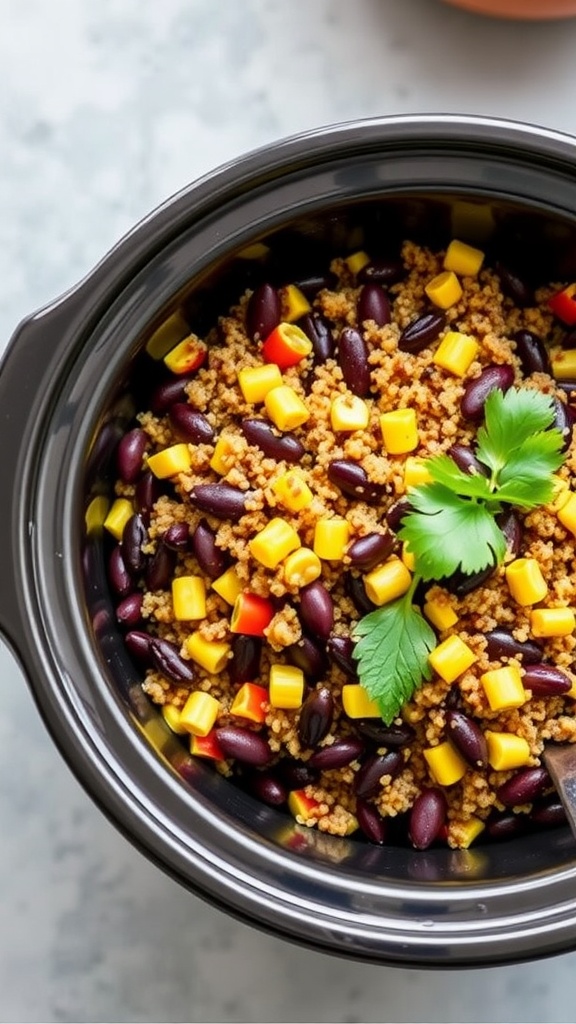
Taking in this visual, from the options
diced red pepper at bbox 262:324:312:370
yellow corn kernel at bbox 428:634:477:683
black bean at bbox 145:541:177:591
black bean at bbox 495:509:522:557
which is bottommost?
yellow corn kernel at bbox 428:634:477:683

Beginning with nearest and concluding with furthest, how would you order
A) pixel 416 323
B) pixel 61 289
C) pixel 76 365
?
1. pixel 76 365
2. pixel 416 323
3. pixel 61 289

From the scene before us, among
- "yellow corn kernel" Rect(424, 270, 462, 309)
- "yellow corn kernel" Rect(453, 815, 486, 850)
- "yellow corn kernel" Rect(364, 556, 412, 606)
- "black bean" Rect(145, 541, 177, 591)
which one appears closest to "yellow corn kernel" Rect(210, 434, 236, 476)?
"black bean" Rect(145, 541, 177, 591)

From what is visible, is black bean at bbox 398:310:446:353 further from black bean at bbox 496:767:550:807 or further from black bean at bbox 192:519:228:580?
black bean at bbox 496:767:550:807

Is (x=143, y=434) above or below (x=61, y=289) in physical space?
below

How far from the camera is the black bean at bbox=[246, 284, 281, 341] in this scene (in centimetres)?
153

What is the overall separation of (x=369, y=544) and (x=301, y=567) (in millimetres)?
87

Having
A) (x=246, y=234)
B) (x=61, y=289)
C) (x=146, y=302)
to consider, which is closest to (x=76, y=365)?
(x=146, y=302)

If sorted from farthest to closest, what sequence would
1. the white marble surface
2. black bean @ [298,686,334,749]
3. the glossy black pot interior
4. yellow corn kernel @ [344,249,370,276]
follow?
the white marble surface → yellow corn kernel @ [344,249,370,276] → black bean @ [298,686,334,749] → the glossy black pot interior

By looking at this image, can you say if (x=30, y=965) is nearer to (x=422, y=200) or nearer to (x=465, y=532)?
(x=465, y=532)

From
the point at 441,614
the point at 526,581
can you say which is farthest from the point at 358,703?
the point at 526,581

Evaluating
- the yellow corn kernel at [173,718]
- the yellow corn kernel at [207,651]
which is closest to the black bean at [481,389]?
the yellow corn kernel at [207,651]

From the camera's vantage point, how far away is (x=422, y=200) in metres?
1.47

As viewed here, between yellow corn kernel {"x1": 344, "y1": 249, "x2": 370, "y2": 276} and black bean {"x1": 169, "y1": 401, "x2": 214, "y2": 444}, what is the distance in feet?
0.93

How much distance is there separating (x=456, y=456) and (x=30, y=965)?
102cm
